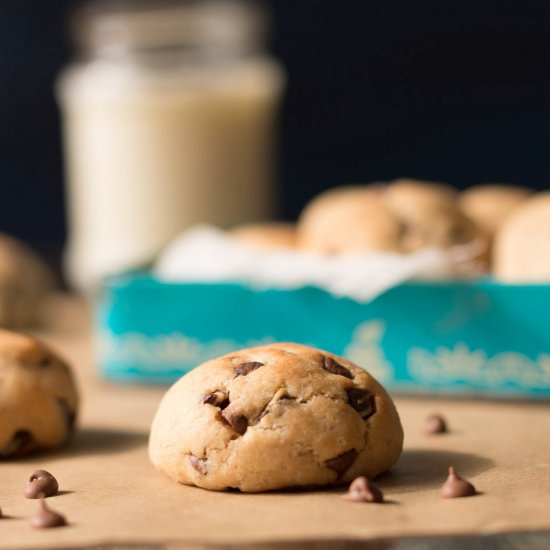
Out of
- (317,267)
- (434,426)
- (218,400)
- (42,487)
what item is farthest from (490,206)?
(42,487)

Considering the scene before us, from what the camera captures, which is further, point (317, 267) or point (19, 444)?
point (317, 267)

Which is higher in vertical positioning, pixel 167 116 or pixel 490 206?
pixel 167 116

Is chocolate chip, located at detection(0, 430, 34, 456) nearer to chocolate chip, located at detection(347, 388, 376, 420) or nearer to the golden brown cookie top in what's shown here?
chocolate chip, located at detection(347, 388, 376, 420)

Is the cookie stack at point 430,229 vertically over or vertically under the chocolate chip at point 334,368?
over

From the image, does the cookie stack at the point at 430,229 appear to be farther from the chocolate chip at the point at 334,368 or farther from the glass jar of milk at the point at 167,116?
the glass jar of milk at the point at 167,116

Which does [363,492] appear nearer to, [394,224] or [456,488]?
[456,488]

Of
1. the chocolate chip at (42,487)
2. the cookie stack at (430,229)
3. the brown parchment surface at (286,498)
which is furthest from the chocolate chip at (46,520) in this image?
the cookie stack at (430,229)

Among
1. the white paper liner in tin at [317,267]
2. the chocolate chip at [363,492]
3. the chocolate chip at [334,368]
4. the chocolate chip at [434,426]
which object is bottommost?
the chocolate chip at [434,426]
